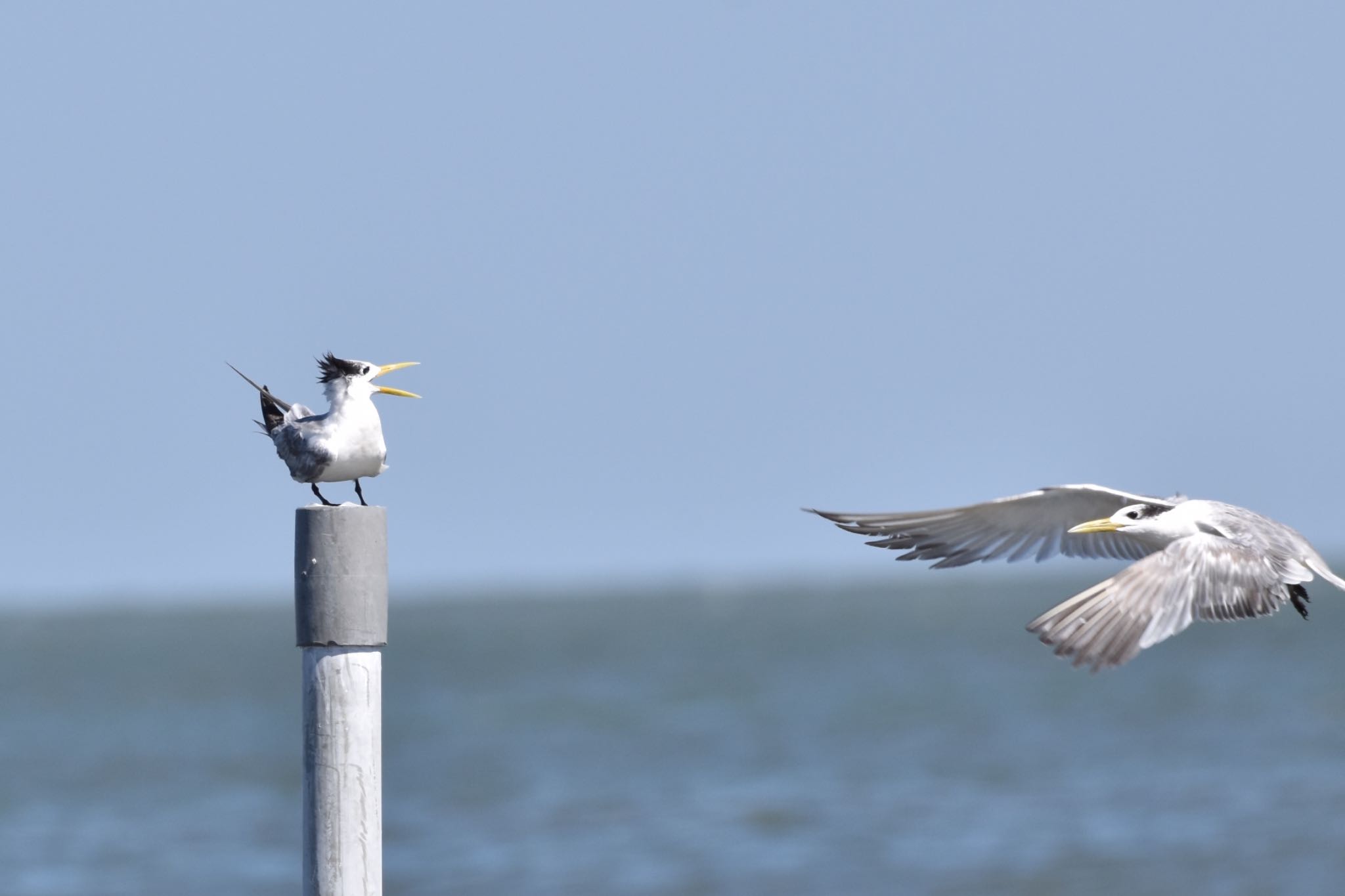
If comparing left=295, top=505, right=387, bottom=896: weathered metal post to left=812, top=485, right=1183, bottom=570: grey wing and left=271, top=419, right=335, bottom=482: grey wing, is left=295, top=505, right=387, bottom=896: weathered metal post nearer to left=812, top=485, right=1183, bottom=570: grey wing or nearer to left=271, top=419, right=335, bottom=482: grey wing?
left=271, top=419, right=335, bottom=482: grey wing

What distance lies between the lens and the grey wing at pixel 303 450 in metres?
5.93

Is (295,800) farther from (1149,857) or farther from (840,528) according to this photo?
(840,528)

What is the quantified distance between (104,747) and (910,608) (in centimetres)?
7370

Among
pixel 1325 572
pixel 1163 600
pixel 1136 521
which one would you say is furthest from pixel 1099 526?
pixel 1325 572

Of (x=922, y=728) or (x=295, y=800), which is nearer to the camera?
(x=295, y=800)

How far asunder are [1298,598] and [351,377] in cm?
375

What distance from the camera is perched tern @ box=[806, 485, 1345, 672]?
661 centimetres

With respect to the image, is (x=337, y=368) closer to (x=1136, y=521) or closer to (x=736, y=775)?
(x=1136, y=521)

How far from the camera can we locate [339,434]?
5953 millimetres

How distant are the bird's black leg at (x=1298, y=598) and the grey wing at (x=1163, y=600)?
0.07m

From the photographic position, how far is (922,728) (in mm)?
31953

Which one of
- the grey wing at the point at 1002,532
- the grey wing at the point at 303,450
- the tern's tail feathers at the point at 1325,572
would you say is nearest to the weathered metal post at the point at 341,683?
the grey wing at the point at 303,450

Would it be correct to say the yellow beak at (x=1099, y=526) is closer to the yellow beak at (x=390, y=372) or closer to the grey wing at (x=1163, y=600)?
the grey wing at (x=1163, y=600)

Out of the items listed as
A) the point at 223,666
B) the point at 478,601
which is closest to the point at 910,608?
the point at 223,666
